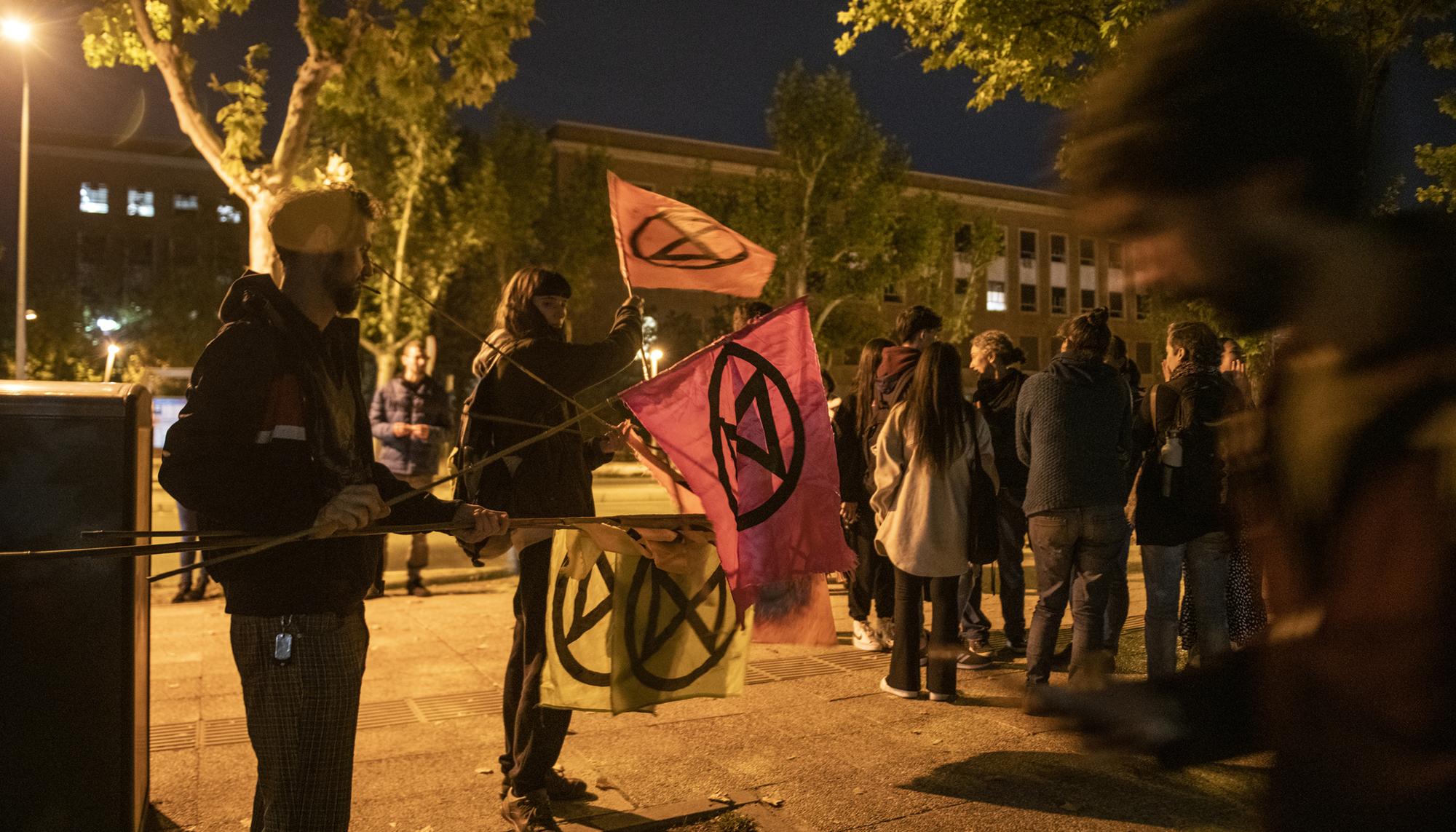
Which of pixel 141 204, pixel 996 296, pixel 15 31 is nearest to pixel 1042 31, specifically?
pixel 15 31

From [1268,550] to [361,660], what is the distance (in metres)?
2.14

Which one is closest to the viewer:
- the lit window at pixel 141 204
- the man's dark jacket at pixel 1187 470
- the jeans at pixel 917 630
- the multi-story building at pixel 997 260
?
the man's dark jacket at pixel 1187 470

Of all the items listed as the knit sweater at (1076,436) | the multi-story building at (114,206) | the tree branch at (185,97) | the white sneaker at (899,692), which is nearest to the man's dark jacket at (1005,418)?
the knit sweater at (1076,436)

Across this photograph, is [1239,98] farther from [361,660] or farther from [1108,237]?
[361,660]

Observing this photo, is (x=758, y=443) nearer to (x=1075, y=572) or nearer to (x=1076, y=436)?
(x=1076, y=436)

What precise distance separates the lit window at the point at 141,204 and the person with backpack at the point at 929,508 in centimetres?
6518

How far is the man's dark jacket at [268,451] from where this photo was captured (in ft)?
7.98

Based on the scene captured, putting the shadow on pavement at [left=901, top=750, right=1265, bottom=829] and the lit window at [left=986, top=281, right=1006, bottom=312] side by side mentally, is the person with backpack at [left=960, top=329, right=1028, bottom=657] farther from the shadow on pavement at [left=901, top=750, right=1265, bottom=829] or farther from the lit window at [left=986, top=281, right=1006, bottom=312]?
the lit window at [left=986, top=281, right=1006, bottom=312]

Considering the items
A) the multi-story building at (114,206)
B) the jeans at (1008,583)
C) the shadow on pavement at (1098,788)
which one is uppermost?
the multi-story building at (114,206)

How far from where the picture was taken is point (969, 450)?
5.70 metres

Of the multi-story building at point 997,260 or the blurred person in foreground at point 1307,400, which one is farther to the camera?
the multi-story building at point 997,260

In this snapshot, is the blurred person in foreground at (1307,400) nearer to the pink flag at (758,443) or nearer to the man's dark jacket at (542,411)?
the pink flag at (758,443)

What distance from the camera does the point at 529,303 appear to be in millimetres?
4051

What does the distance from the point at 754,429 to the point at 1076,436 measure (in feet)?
7.99
